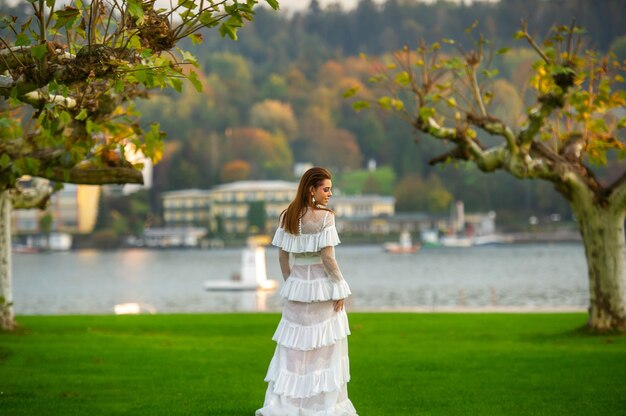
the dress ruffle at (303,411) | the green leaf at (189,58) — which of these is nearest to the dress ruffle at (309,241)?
the dress ruffle at (303,411)

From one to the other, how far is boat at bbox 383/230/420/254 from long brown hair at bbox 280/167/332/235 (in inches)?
4665

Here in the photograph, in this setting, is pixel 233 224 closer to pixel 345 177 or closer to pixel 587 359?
pixel 345 177

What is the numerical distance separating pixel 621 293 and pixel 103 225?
438 feet

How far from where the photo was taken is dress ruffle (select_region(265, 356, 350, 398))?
7.39 m

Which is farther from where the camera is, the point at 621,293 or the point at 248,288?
the point at 248,288

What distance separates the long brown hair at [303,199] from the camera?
24.3 feet

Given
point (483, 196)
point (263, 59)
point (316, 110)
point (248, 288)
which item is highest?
point (263, 59)

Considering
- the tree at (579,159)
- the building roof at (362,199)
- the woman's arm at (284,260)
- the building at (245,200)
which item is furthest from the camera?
the building roof at (362,199)

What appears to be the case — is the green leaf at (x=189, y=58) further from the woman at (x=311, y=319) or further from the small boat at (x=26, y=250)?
the small boat at (x=26, y=250)

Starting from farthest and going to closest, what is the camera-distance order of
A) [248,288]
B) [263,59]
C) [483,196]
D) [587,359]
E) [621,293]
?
[263,59] < [483,196] < [248,288] < [621,293] < [587,359]

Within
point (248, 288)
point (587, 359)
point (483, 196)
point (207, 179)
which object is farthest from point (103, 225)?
point (587, 359)

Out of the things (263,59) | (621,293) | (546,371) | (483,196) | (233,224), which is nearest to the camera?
(546,371)

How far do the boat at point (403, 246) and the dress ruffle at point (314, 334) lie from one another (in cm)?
11838

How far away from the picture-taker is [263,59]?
7338 inches
